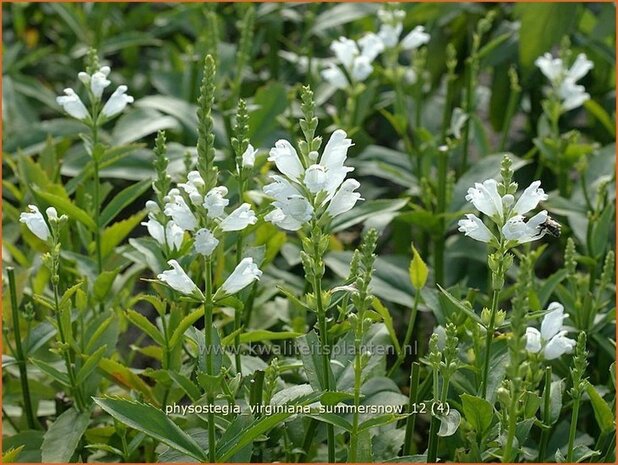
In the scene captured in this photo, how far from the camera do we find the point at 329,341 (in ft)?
5.37

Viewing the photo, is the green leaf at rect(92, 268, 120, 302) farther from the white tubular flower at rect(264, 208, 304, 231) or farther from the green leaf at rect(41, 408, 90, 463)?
the white tubular flower at rect(264, 208, 304, 231)

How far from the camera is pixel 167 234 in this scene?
1.70 m

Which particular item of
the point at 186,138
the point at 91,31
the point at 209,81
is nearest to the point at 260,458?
the point at 209,81

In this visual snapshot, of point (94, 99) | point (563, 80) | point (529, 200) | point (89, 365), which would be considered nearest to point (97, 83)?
point (94, 99)

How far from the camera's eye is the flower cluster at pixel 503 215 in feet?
4.73

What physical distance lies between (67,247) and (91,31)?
1.55m

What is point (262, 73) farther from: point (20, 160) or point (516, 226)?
point (516, 226)

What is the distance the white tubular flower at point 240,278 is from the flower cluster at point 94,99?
0.49 metres

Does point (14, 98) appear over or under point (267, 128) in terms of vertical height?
over

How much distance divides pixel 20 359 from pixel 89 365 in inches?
7.3

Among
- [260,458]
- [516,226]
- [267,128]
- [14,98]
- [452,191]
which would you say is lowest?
[260,458]

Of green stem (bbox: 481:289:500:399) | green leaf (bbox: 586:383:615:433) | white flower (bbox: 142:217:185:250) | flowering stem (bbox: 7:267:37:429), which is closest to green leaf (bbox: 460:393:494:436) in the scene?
green stem (bbox: 481:289:500:399)

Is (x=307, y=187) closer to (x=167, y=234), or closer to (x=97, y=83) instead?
(x=167, y=234)

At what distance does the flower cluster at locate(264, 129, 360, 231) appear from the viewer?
4.62 ft
